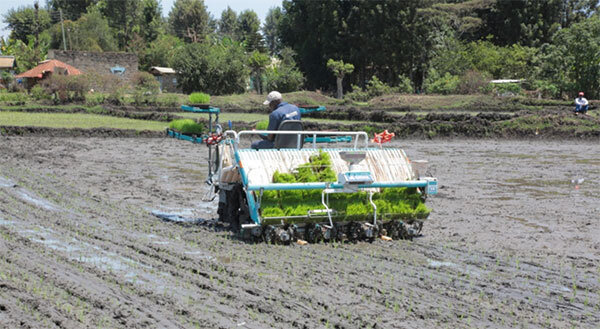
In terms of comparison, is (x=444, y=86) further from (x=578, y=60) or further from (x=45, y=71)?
(x=45, y=71)

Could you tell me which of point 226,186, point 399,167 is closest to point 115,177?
point 226,186

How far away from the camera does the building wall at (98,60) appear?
67000 mm

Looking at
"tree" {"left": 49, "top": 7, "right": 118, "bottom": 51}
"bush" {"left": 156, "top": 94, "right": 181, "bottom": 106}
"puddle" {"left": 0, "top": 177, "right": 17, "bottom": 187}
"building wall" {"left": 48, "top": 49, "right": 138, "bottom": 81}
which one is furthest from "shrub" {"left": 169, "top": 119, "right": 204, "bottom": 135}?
"tree" {"left": 49, "top": 7, "right": 118, "bottom": 51}

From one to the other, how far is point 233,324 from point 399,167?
16.6ft

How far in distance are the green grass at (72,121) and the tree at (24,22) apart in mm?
65880

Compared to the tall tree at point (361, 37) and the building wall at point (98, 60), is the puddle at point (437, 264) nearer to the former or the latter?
the tall tree at point (361, 37)

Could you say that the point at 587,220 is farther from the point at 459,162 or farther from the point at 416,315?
the point at 459,162

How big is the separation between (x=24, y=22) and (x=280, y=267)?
339 ft

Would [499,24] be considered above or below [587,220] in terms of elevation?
above

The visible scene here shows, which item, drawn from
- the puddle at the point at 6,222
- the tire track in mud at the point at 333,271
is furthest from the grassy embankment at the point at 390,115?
the tire track in mud at the point at 333,271

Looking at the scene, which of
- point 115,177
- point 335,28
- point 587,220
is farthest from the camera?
point 335,28

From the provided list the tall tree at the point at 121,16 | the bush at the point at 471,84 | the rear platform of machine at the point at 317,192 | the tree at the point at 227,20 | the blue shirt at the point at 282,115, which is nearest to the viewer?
the rear platform of machine at the point at 317,192

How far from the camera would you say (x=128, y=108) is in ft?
142

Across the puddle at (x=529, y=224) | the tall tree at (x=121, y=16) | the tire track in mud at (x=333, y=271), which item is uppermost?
the tall tree at (x=121, y=16)
